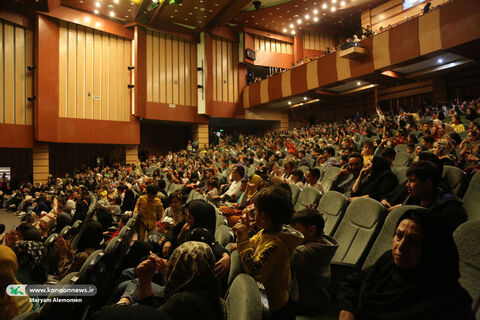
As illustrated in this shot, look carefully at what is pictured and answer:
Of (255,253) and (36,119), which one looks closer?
(255,253)

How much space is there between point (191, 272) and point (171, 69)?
10298 mm

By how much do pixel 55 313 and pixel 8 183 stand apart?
1021 centimetres

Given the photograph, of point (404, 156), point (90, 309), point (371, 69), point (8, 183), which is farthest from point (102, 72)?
point (90, 309)

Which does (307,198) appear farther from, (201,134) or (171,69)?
(171,69)

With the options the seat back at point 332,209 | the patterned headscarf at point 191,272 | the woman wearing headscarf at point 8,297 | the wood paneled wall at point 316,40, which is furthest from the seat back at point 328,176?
the wood paneled wall at point 316,40

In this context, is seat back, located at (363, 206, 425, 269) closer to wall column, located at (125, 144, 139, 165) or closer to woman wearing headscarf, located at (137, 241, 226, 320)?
woman wearing headscarf, located at (137, 241, 226, 320)

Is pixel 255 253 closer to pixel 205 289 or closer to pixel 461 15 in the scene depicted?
pixel 205 289

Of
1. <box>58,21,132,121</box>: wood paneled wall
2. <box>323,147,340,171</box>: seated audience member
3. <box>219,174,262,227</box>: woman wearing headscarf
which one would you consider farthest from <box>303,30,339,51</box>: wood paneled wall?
<box>219,174,262,227</box>: woman wearing headscarf

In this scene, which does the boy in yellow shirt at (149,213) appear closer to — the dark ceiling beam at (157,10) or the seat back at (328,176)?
the seat back at (328,176)

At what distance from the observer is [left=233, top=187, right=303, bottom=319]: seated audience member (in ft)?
3.24

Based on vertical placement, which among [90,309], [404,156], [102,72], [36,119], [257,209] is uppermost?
[102,72]

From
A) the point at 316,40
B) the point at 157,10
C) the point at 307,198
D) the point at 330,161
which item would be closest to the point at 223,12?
the point at 157,10

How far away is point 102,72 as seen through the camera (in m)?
9.08

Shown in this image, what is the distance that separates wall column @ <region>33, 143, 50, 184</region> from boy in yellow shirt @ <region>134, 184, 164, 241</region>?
7.10 meters
